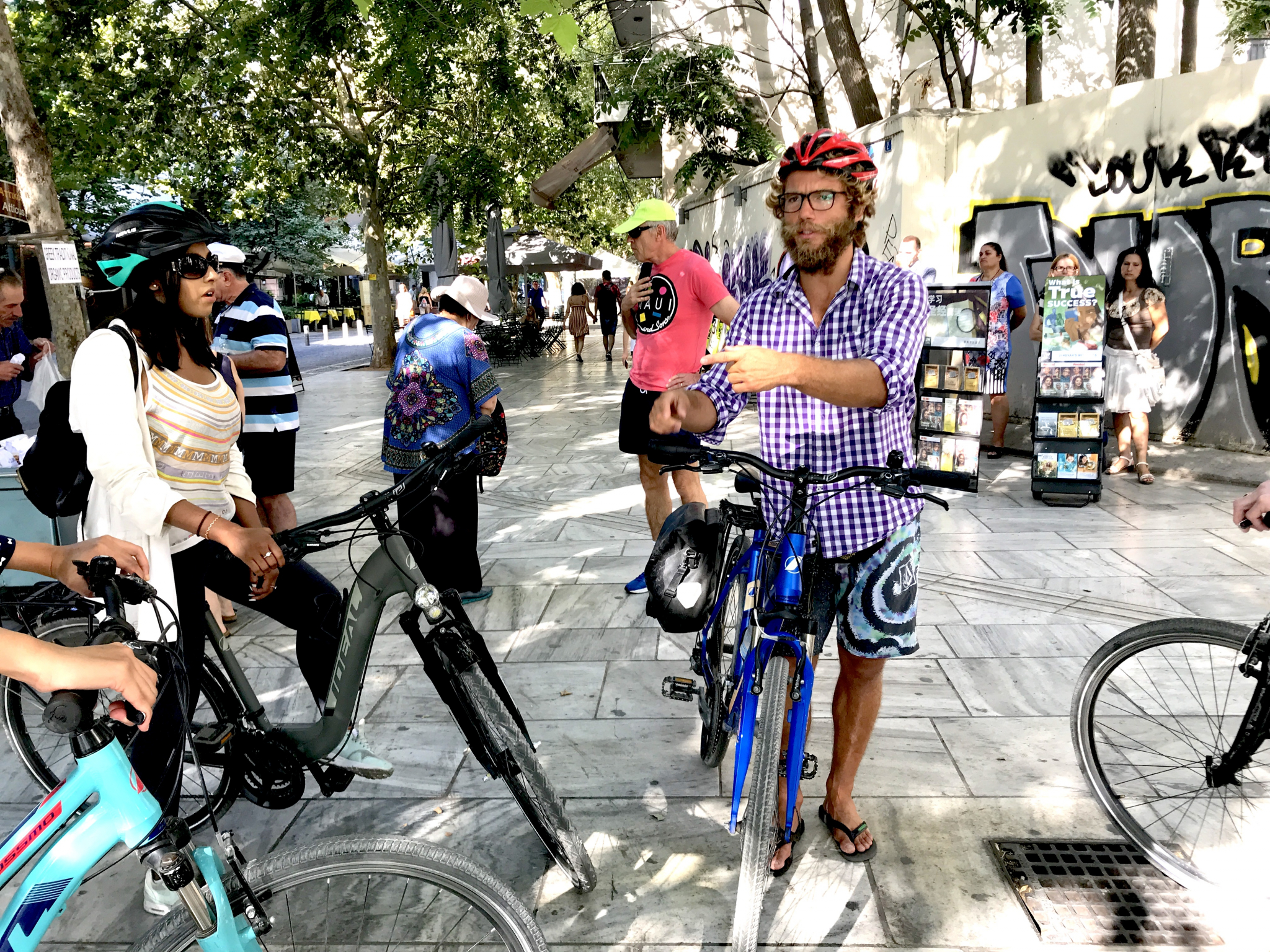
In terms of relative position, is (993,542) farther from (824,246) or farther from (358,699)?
(358,699)

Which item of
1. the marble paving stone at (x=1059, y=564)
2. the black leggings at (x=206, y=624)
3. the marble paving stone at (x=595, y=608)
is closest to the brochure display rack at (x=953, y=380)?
the marble paving stone at (x=1059, y=564)

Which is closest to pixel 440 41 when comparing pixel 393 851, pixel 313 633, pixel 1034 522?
pixel 1034 522

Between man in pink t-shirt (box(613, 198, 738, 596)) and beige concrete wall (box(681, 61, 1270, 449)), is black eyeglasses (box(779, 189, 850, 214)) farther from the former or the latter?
beige concrete wall (box(681, 61, 1270, 449))

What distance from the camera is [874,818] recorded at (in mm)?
2994

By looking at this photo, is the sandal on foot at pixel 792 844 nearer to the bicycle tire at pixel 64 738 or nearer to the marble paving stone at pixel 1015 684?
the marble paving stone at pixel 1015 684

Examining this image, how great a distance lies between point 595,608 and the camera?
16.5 ft

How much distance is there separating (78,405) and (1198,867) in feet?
10.8

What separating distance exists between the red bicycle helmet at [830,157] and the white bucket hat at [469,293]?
8.38ft

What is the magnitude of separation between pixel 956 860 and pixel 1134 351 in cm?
596

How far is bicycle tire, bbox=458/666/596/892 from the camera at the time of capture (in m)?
2.47

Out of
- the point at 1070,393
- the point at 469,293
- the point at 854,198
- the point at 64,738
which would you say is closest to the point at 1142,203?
the point at 1070,393

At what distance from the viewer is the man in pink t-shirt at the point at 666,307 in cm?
488

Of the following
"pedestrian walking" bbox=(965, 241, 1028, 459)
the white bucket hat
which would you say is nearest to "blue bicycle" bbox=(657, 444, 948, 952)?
the white bucket hat

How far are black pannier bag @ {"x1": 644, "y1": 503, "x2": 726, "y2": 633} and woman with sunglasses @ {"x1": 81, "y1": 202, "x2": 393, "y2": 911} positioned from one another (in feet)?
3.26
